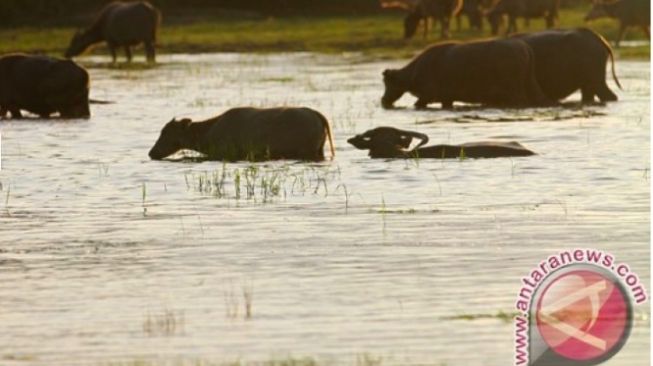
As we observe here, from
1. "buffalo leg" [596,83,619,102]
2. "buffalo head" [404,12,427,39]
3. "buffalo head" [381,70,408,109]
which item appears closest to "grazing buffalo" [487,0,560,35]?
"buffalo head" [404,12,427,39]

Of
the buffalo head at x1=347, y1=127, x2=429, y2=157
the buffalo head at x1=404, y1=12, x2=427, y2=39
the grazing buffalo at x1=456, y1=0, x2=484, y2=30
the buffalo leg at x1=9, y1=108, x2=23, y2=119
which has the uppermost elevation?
the buffalo head at x1=347, y1=127, x2=429, y2=157

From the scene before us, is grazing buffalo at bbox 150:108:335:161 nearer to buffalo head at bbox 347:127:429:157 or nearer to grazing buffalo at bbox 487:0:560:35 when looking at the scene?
buffalo head at bbox 347:127:429:157

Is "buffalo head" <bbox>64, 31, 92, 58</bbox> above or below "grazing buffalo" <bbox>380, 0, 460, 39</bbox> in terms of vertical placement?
above

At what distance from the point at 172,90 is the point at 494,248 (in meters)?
18.1

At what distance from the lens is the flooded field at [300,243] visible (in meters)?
8.17

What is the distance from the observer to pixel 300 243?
11.1 meters

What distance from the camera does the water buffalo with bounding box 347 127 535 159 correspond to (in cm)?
1620

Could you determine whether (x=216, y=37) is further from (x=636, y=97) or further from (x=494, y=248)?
(x=494, y=248)

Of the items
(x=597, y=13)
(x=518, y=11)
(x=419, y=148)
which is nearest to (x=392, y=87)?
(x=419, y=148)

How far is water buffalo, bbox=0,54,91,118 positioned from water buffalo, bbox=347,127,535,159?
6686 mm

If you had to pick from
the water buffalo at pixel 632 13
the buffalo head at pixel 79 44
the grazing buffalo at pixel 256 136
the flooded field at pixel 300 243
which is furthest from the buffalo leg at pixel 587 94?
the water buffalo at pixel 632 13

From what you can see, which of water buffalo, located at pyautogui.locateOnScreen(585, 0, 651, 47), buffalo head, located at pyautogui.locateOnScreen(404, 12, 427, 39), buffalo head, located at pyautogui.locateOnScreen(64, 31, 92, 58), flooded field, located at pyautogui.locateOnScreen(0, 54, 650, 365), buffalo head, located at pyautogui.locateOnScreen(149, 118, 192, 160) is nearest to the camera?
flooded field, located at pyautogui.locateOnScreen(0, 54, 650, 365)

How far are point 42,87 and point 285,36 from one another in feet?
82.6

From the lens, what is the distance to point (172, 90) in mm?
28469
